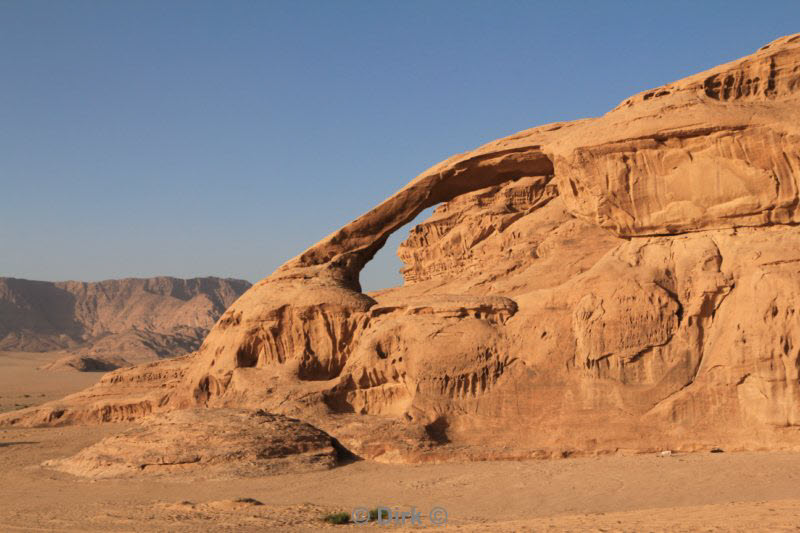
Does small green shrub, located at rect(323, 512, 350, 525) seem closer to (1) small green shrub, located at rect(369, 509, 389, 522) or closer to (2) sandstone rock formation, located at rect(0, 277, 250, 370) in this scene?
(1) small green shrub, located at rect(369, 509, 389, 522)

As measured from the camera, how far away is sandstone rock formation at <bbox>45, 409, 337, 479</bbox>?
12867mm

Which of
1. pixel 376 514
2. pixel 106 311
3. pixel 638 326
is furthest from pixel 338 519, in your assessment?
pixel 106 311

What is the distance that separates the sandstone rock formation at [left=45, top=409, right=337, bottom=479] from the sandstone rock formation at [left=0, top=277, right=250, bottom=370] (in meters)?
65.1

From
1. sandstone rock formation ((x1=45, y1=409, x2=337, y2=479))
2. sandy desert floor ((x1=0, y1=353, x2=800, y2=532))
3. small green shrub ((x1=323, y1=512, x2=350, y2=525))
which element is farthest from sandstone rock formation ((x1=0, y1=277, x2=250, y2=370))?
small green shrub ((x1=323, y1=512, x2=350, y2=525))

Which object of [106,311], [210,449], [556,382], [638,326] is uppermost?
[106,311]

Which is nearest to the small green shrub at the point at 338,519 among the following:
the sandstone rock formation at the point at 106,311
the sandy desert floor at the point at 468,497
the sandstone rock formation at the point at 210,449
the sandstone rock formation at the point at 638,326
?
the sandy desert floor at the point at 468,497

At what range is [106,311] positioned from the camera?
377ft

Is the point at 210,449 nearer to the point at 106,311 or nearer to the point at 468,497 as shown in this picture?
the point at 468,497

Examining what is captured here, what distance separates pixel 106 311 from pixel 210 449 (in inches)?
4249

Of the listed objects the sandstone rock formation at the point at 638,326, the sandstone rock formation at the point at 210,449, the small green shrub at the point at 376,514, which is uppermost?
the sandstone rock formation at the point at 638,326

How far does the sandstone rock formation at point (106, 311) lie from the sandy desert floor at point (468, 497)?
219 feet

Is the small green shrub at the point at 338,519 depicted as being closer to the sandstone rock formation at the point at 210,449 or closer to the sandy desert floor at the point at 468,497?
the sandy desert floor at the point at 468,497

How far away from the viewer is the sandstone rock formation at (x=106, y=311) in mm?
90812

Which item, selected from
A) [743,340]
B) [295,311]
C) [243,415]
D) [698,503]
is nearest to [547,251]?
[295,311]
